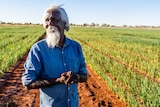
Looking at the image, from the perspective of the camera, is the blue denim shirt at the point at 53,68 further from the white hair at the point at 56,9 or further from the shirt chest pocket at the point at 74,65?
the white hair at the point at 56,9

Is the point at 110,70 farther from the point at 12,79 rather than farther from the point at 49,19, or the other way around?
the point at 49,19

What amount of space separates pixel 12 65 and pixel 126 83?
560 centimetres

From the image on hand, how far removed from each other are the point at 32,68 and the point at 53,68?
0.17 metres

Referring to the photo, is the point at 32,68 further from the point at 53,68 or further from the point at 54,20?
the point at 54,20

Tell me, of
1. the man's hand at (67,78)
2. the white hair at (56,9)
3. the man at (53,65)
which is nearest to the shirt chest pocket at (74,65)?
the man at (53,65)

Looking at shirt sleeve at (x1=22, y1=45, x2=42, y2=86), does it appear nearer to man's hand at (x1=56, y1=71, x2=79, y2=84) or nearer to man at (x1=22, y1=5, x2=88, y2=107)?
man at (x1=22, y1=5, x2=88, y2=107)

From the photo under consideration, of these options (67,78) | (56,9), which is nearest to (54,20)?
(56,9)

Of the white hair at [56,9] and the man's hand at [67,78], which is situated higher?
the white hair at [56,9]

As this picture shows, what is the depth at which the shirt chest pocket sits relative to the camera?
2.83 meters

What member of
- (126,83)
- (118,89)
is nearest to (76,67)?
(118,89)

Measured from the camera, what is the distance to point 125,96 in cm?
723

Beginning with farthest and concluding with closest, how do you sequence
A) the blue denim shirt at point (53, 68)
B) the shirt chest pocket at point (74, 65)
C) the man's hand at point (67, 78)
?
the shirt chest pocket at point (74, 65) < the blue denim shirt at point (53, 68) < the man's hand at point (67, 78)

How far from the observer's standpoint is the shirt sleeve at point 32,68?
2.70 metres

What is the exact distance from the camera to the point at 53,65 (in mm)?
2758
